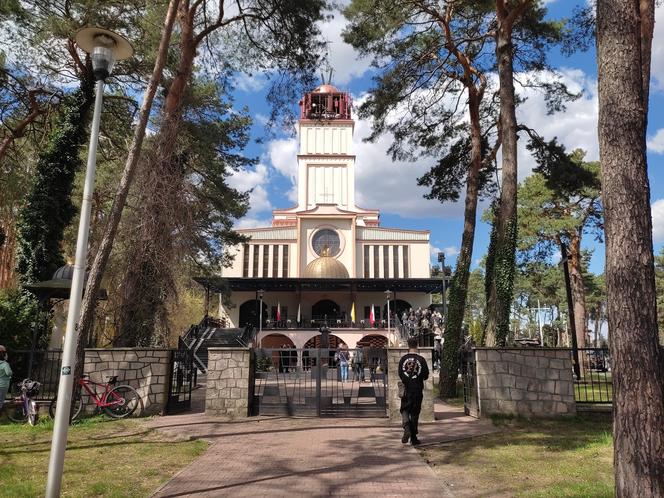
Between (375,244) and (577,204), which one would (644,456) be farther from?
(375,244)

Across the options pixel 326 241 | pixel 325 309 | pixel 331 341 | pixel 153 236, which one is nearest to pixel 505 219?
pixel 153 236

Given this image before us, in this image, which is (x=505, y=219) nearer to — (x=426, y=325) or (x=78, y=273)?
(x=78, y=273)

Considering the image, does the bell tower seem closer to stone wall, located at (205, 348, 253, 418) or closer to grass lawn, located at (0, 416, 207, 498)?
stone wall, located at (205, 348, 253, 418)

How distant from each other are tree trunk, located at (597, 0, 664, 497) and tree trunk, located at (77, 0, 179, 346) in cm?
742

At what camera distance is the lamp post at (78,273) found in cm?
421

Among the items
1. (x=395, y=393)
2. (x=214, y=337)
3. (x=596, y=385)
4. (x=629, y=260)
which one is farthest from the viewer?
(x=214, y=337)

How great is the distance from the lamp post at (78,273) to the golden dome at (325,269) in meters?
32.7

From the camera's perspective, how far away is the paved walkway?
4949mm

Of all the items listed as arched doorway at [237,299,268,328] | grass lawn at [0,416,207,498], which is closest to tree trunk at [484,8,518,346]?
grass lawn at [0,416,207,498]

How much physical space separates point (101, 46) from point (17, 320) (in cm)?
936

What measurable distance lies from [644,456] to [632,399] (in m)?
0.42

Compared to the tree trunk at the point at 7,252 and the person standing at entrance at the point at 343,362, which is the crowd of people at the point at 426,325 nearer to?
the person standing at entrance at the point at 343,362

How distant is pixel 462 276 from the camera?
1413cm

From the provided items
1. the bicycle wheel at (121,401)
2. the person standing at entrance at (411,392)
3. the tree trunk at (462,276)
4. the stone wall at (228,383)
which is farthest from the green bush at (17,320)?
the tree trunk at (462,276)
